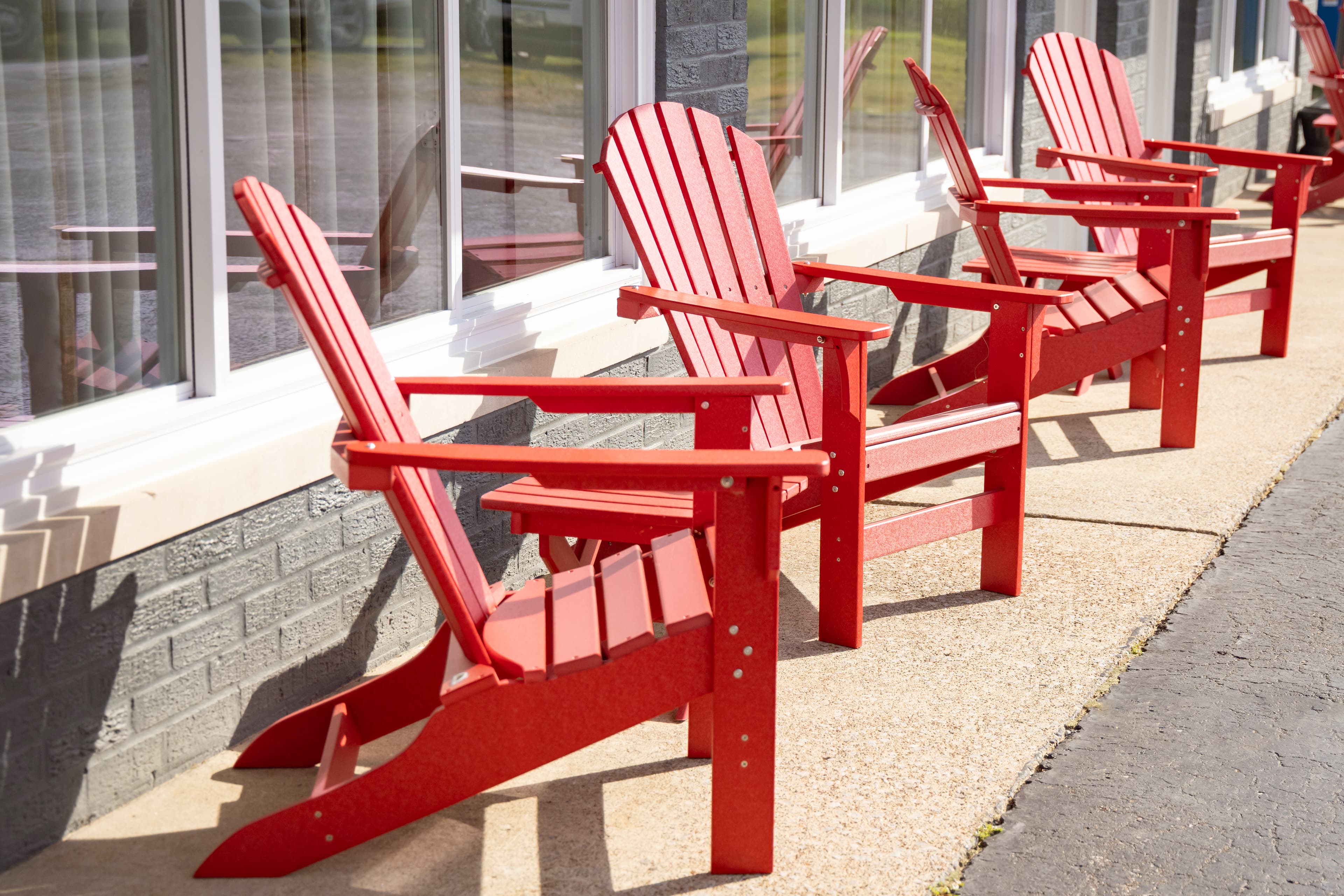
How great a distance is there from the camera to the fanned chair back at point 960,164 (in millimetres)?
4230

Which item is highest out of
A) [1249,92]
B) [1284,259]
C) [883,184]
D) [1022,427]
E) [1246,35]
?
[1246,35]

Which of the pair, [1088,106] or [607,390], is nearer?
[607,390]

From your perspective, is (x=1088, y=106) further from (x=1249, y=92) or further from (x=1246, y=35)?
(x=1246, y=35)

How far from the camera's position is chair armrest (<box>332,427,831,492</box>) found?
6.82 ft

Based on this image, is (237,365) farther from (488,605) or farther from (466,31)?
(466,31)

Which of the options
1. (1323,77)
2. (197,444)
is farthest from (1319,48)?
(197,444)

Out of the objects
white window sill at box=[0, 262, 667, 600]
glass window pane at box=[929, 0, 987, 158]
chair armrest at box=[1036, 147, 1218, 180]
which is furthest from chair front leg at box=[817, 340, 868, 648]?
glass window pane at box=[929, 0, 987, 158]

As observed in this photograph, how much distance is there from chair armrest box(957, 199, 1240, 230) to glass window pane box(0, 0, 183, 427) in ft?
8.18

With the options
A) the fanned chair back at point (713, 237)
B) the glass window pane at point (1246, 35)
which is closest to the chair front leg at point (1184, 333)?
the fanned chair back at point (713, 237)

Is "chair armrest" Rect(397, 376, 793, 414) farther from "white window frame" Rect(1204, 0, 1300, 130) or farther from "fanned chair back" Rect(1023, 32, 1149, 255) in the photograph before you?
"white window frame" Rect(1204, 0, 1300, 130)

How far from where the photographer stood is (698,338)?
3.35m

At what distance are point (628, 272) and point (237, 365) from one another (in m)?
1.30

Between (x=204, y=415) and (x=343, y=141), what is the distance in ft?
2.20

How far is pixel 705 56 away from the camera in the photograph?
3938 mm
